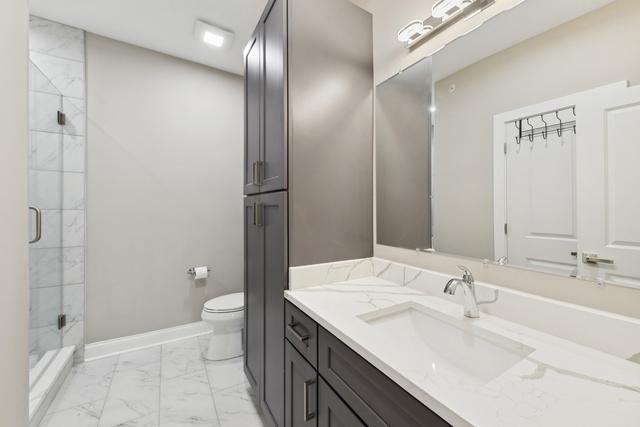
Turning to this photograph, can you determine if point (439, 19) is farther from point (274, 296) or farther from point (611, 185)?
point (274, 296)

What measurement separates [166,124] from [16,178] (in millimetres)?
1839

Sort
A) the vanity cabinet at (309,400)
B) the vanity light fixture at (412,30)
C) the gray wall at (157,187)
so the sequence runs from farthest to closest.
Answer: the gray wall at (157,187) → the vanity light fixture at (412,30) → the vanity cabinet at (309,400)

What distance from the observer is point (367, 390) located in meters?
0.68

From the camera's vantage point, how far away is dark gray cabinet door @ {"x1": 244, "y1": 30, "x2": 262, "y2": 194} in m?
1.53

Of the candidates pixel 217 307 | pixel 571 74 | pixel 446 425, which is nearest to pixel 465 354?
pixel 446 425

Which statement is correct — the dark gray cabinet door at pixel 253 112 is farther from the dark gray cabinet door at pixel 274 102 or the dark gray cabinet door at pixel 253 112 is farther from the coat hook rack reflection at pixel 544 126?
the coat hook rack reflection at pixel 544 126

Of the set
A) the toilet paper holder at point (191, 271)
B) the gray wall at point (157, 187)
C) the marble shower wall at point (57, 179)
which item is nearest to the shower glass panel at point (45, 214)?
the marble shower wall at point (57, 179)

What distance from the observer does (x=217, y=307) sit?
210 cm

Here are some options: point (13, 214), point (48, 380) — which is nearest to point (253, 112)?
point (13, 214)

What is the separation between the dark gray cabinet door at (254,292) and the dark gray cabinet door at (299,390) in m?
0.38

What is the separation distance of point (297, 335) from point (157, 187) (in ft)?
6.61

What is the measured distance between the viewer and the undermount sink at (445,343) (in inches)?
28.2

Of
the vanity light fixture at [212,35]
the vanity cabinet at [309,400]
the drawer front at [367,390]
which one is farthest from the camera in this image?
the vanity light fixture at [212,35]

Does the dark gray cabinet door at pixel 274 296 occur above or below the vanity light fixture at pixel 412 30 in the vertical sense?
below
